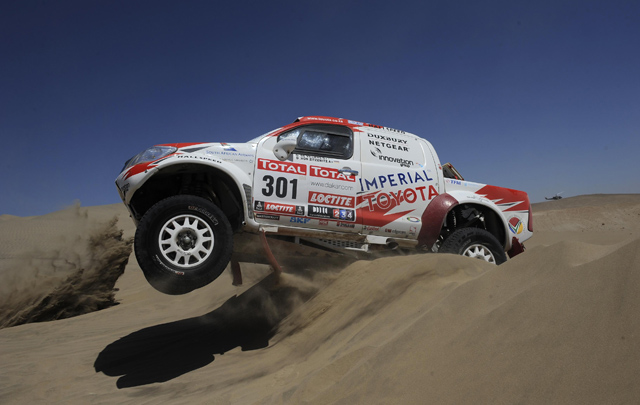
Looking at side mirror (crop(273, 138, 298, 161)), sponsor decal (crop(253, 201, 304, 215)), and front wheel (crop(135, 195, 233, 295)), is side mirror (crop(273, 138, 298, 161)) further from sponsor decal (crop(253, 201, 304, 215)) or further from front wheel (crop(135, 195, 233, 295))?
front wheel (crop(135, 195, 233, 295))

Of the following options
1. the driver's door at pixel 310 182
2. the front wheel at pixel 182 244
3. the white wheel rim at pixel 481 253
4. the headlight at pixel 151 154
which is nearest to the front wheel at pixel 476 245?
the white wheel rim at pixel 481 253

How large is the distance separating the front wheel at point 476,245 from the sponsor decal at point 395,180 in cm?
84

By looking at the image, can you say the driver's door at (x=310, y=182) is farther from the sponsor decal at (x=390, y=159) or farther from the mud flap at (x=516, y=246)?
the mud flap at (x=516, y=246)

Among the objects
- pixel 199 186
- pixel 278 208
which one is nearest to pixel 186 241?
pixel 199 186

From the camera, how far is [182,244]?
3.83 meters

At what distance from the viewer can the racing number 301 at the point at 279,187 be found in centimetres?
445

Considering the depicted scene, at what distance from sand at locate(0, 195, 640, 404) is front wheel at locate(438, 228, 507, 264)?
1.16 meters

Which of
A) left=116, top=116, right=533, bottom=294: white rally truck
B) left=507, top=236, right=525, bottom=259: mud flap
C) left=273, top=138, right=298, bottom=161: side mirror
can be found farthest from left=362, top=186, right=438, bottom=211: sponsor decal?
left=507, top=236, right=525, bottom=259: mud flap

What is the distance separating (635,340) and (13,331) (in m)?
7.58

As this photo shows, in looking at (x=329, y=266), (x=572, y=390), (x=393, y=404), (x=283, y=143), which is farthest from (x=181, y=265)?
(x=572, y=390)

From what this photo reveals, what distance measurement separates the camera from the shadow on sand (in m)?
4.25

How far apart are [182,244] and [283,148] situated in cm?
155

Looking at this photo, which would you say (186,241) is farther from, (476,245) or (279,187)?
(476,245)

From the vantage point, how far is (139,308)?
8.00m
